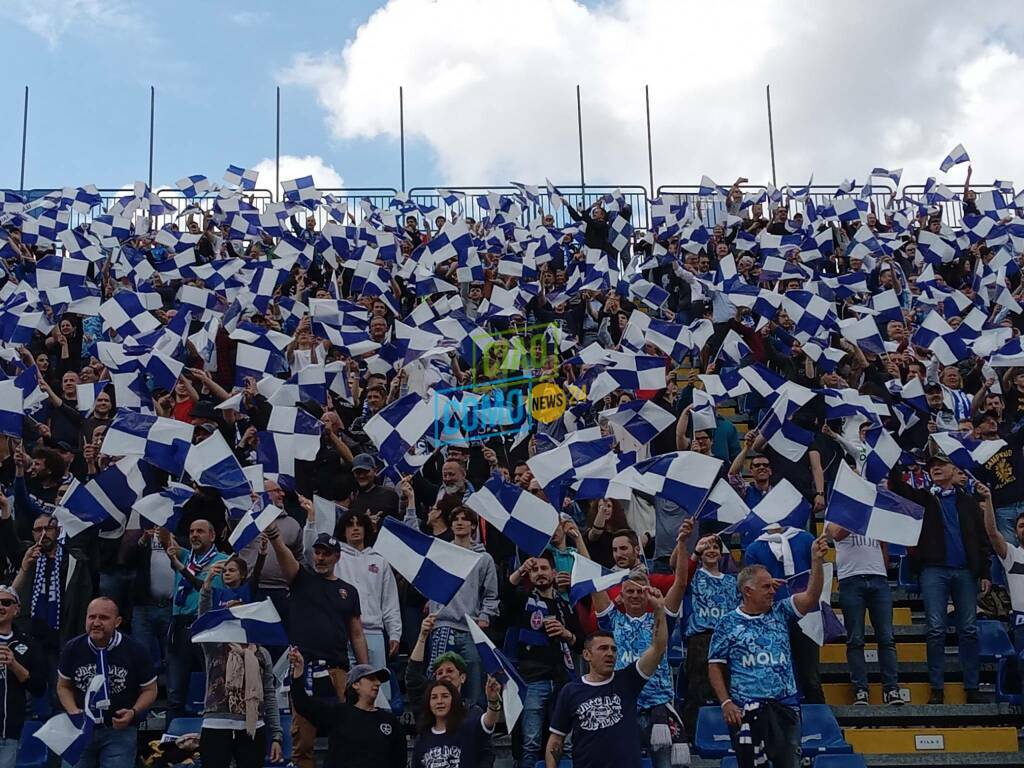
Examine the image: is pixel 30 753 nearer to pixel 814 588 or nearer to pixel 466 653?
pixel 466 653

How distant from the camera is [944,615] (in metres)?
9.51

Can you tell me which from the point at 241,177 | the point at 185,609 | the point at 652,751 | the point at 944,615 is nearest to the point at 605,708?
the point at 652,751

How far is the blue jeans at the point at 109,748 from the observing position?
7750mm

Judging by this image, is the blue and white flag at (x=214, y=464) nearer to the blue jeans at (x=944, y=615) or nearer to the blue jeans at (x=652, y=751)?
the blue jeans at (x=652, y=751)

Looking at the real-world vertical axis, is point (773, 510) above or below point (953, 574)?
above

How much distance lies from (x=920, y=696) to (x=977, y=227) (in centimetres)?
1513

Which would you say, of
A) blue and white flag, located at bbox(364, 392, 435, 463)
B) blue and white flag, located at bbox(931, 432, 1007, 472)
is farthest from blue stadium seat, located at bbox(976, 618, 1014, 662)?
blue and white flag, located at bbox(364, 392, 435, 463)

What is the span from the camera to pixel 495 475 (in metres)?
9.34

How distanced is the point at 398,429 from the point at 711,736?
4.11 m

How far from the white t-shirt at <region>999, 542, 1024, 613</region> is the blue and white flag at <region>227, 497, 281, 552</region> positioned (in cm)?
560

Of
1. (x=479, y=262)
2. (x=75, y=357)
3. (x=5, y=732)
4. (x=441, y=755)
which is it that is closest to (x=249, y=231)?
(x=479, y=262)

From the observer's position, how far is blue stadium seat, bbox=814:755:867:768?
8117mm

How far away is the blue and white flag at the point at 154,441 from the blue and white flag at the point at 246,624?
7.98 ft
